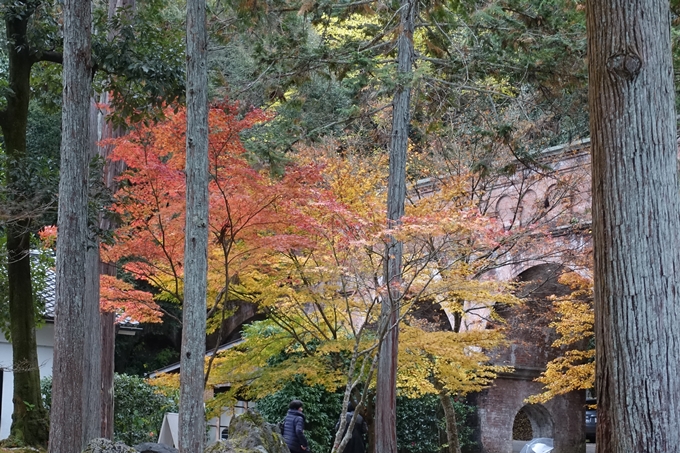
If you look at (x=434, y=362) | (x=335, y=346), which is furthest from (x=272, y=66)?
(x=434, y=362)

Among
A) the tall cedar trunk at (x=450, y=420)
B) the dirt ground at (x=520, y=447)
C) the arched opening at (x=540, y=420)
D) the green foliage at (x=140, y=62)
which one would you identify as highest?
the green foliage at (x=140, y=62)

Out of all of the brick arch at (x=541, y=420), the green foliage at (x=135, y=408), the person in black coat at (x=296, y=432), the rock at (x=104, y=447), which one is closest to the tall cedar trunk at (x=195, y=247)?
the rock at (x=104, y=447)

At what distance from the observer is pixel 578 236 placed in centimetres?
1752

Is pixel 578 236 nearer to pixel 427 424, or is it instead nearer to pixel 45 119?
pixel 427 424

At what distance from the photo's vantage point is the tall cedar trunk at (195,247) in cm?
801

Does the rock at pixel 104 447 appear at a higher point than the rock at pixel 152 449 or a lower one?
higher

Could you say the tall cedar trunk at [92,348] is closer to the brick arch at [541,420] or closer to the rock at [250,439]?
the rock at [250,439]

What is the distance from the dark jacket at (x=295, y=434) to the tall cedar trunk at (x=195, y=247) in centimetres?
435

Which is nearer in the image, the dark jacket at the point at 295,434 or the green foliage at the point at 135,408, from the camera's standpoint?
the dark jacket at the point at 295,434

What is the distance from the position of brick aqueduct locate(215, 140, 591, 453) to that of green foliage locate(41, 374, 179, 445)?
7.23m

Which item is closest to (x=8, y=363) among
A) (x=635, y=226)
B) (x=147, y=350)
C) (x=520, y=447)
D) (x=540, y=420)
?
(x=147, y=350)

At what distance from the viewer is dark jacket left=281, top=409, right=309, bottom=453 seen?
12.2 metres

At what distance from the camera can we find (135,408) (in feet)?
55.0

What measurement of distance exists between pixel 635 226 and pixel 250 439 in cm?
596
